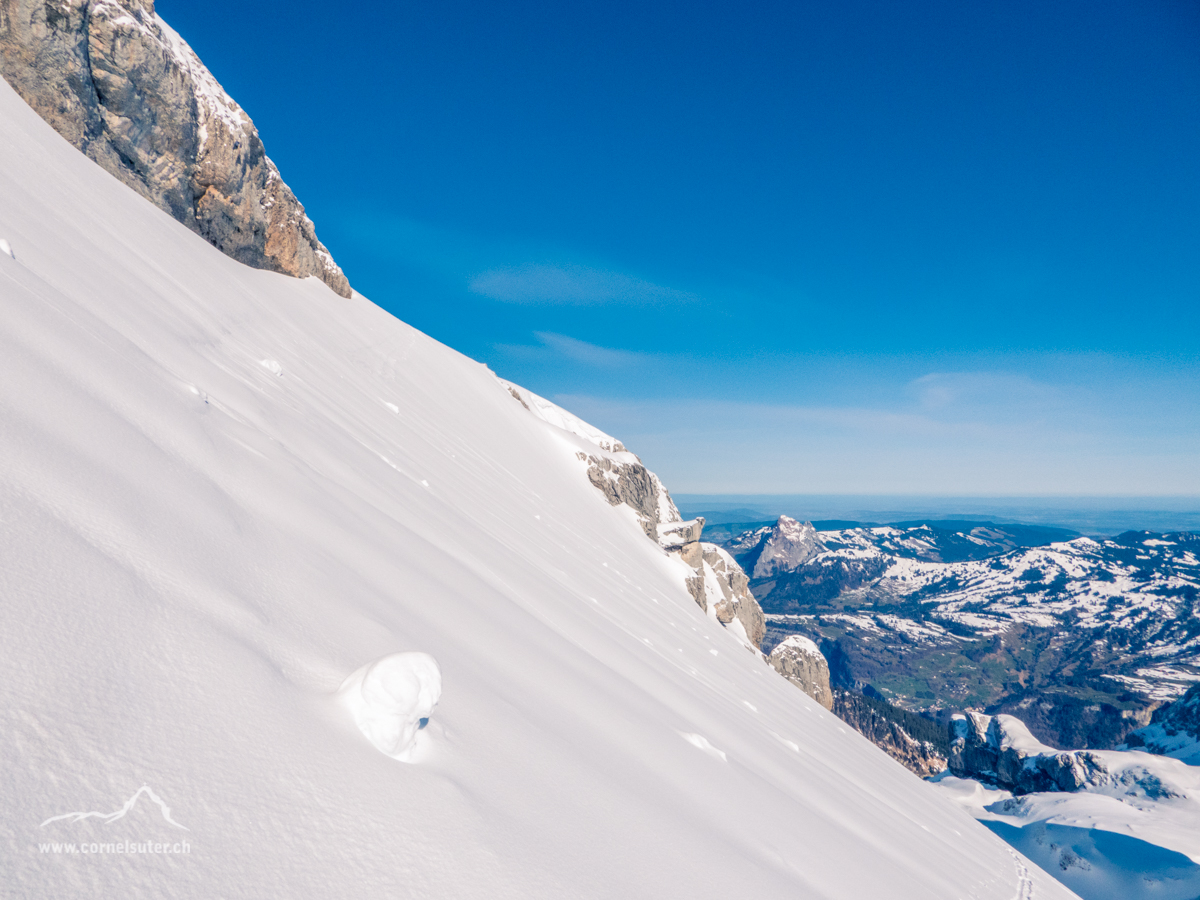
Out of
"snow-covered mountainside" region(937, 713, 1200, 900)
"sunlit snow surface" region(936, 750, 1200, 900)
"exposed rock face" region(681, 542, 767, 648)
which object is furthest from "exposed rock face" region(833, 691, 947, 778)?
"exposed rock face" region(681, 542, 767, 648)

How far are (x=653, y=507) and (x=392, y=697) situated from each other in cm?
2976

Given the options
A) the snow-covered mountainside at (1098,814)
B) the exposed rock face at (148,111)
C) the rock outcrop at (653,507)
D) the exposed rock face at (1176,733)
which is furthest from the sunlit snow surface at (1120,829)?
the exposed rock face at (148,111)

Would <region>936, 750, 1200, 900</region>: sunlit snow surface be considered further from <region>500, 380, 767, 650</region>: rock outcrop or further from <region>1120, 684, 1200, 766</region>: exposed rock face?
<region>1120, 684, 1200, 766</region>: exposed rock face

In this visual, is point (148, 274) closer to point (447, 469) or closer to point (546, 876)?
point (447, 469)

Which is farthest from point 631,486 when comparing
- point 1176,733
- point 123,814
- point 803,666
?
point 1176,733

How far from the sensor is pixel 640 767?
385 cm

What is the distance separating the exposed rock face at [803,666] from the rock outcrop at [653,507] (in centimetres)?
419

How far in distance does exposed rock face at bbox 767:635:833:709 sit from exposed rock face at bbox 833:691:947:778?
32222mm

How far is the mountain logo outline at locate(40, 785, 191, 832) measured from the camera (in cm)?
131

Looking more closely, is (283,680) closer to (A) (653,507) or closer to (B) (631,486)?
(B) (631,486)

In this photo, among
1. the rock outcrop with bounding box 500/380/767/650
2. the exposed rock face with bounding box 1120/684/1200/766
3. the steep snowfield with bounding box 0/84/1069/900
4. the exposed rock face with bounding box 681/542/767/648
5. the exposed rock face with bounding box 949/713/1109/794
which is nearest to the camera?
the steep snowfield with bounding box 0/84/1069/900

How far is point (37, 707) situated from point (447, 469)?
10786 mm

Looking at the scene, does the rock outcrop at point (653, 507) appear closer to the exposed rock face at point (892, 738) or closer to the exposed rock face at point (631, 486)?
the exposed rock face at point (631, 486)

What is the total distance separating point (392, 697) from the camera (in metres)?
2.25
